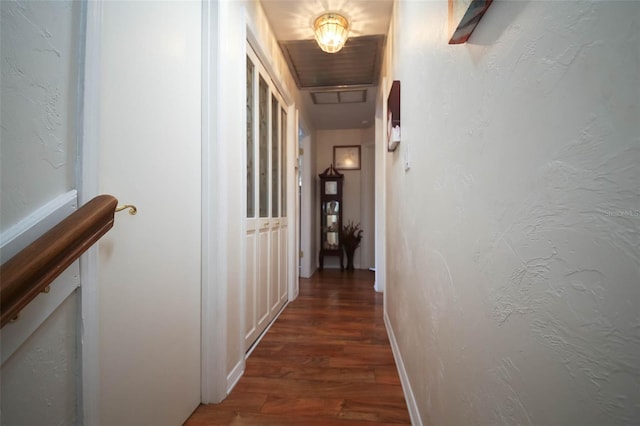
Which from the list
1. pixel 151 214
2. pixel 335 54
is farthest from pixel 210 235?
pixel 335 54

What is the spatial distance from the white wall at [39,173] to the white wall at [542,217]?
0.95 m

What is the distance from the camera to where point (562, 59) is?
39cm

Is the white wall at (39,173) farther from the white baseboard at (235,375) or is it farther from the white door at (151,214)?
the white baseboard at (235,375)

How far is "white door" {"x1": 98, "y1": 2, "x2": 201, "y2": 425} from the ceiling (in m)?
1.09

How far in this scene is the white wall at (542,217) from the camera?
31 cm

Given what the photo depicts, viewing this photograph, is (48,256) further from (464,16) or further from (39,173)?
(464,16)

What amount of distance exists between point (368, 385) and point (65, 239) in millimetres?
1537

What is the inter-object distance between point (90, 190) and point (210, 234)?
0.68 meters

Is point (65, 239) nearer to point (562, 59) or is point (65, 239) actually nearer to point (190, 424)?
point (562, 59)

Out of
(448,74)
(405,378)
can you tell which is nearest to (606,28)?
(448,74)

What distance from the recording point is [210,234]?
1.42 metres

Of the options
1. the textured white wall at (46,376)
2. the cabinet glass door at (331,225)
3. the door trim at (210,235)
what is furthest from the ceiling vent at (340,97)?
the textured white wall at (46,376)

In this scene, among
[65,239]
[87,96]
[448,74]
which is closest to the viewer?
[65,239]

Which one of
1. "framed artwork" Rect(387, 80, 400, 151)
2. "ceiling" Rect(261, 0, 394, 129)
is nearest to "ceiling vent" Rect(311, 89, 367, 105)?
"ceiling" Rect(261, 0, 394, 129)
